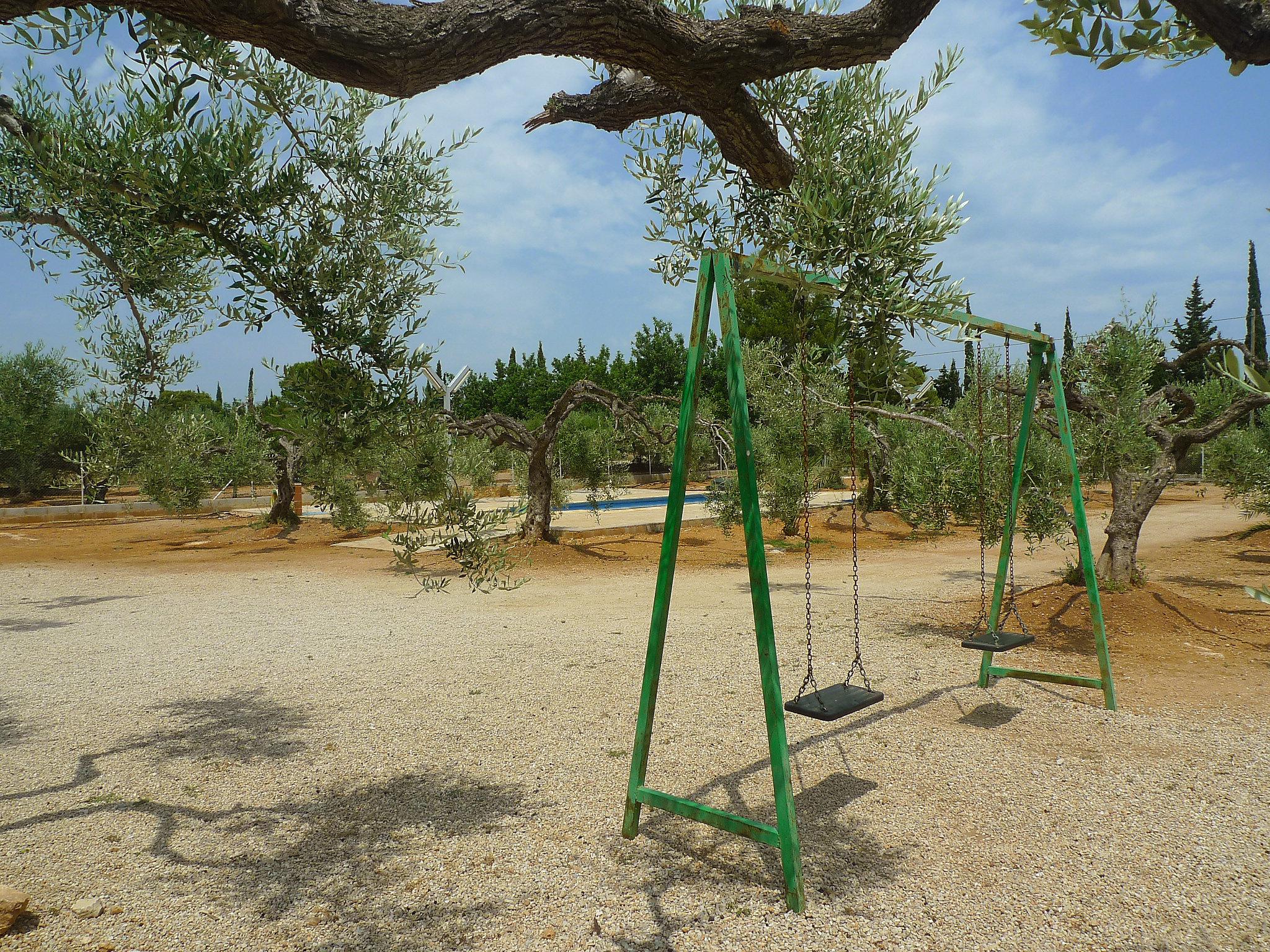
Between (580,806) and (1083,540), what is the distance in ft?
17.3

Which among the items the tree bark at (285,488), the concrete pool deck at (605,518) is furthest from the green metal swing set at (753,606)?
the tree bark at (285,488)

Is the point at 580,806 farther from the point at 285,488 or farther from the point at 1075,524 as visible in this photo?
the point at 285,488

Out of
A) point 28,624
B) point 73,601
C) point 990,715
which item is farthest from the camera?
point 73,601

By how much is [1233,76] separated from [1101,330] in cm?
911

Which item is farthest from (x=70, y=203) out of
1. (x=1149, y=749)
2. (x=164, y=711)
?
(x=1149, y=749)

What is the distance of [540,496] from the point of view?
56.7ft

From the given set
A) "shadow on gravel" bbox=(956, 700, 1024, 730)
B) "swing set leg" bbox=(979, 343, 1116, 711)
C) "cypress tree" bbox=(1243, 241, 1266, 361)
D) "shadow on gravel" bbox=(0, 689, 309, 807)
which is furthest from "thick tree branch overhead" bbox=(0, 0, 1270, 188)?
"cypress tree" bbox=(1243, 241, 1266, 361)

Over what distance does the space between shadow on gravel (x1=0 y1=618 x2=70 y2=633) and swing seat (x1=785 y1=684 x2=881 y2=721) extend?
1057 cm

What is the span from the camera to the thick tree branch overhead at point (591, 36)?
296cm

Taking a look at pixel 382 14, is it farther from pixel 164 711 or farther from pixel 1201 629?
pixel 1201 629

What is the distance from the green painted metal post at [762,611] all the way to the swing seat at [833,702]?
468 mm

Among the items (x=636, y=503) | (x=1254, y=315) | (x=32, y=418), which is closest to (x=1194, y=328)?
(x=1254, y=315)

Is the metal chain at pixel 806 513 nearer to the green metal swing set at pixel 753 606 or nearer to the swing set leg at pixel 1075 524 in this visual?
the green metal swing set at pixel 753 606

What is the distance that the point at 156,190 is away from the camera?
12.0 feet
